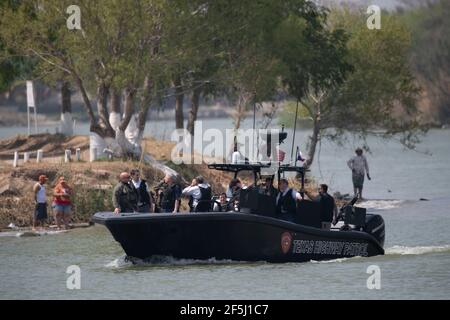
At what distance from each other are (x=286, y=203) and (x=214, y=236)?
1632 millimetres

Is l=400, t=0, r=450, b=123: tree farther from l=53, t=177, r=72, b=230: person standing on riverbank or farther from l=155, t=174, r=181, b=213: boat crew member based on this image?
l=155, t=174, r=181, b=213: boat crew member

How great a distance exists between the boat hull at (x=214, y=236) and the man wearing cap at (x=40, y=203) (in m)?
7.66

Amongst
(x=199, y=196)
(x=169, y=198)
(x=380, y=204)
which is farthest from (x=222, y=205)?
(x=380, y=204)

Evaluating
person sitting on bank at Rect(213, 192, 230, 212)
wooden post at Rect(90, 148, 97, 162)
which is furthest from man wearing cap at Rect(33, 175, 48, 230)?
person sitting on bank at Rect(213, 192, 230, 212)

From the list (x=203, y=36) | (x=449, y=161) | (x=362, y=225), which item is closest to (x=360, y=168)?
(x=203, y=36)

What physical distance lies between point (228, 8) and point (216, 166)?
1854 centimetres

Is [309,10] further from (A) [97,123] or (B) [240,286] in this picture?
(B) [240,286]

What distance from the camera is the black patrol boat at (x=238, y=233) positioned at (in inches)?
995

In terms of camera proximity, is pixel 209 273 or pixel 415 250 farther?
pixel 415 250

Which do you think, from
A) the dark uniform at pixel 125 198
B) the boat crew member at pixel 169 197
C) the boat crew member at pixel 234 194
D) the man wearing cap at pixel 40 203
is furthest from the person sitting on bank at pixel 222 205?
the man wearing cap at pixel 40 203

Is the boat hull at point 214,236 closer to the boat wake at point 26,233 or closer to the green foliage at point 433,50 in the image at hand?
the boat wake at point 26,233

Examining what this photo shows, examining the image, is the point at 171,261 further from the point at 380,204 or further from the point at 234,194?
the point at 380,204

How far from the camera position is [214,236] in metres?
25.5

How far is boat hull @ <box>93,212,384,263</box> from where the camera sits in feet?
82.8
